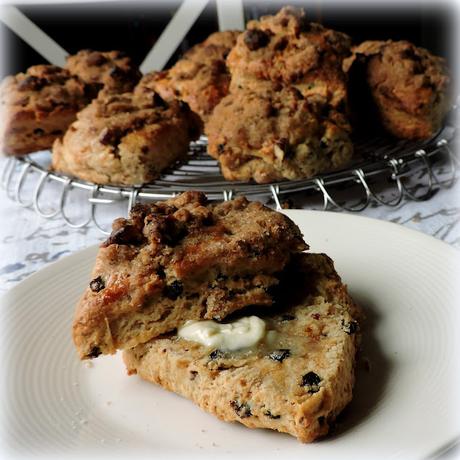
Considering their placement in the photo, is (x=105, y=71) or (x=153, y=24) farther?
(x=153, y=24)

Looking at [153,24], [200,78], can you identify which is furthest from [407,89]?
[153,24]

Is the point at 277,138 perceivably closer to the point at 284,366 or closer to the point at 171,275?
the point at 171,275

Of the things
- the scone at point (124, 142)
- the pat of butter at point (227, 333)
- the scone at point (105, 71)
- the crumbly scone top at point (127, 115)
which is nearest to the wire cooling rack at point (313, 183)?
the scone at point (124, 142)

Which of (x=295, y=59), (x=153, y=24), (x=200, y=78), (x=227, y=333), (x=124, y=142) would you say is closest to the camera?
(x=227, y=333)

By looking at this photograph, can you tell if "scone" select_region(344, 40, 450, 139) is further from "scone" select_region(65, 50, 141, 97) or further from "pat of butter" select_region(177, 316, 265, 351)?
"pat of butter" select_region(177, 316, 265, 351)

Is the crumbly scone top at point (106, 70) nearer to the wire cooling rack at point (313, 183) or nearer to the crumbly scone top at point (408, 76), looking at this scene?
the wire cooling rack at point (313, 183)

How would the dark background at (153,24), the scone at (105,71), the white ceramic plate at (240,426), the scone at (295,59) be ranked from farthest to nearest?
the dark background at (153,24) → the scone at (105,71) → the scone at (295,59) → the white ceramic plate at (240,426)

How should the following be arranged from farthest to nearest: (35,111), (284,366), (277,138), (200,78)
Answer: (200,78) < (35,111) < (277,138) < (284,366)
